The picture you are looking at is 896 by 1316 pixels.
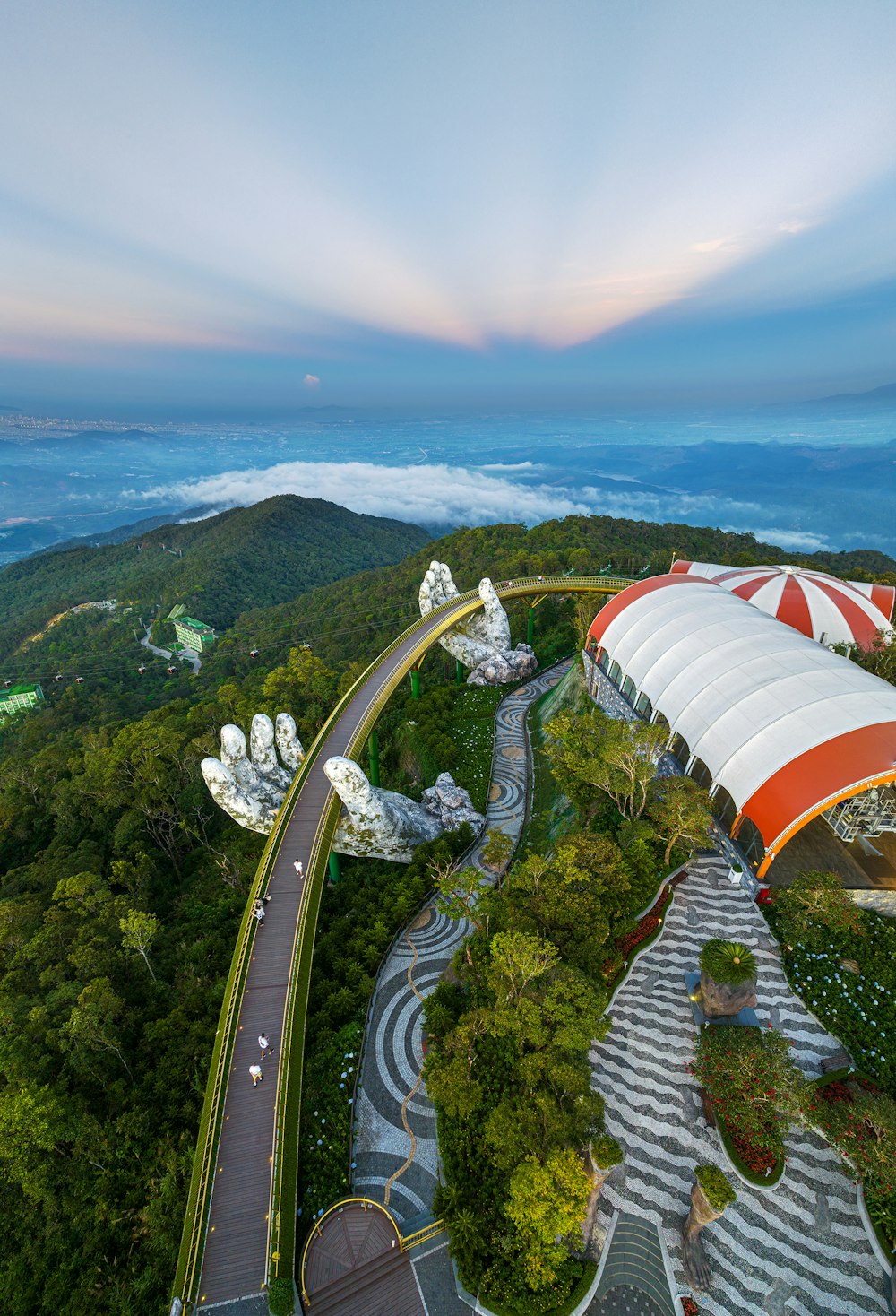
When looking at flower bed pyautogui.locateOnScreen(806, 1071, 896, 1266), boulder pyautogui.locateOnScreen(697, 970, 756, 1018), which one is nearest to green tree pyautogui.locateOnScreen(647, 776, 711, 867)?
boulder pyautogui.locateOnScreen(697, 970, 756, 1018)

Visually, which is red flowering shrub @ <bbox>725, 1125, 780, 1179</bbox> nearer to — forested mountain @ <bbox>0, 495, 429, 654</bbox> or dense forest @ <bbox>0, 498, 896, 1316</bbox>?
dense forest @ <bbox>0, 498, 896, 1316</bbox>

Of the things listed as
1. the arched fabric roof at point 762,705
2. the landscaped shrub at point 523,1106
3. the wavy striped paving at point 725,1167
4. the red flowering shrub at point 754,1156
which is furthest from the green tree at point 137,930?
the arched fabric roof at point 762,705

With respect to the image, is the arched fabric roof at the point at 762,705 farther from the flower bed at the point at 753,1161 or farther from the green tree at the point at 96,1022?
the green tree at the point at 96,1022

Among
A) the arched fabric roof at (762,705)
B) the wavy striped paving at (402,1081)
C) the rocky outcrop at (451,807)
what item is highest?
the arched fabric roof at (762,705)

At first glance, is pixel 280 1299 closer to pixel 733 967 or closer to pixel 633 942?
pixel 633 942

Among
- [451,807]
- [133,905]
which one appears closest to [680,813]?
[451,807]

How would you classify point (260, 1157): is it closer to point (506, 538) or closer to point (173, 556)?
point (506, 538)
